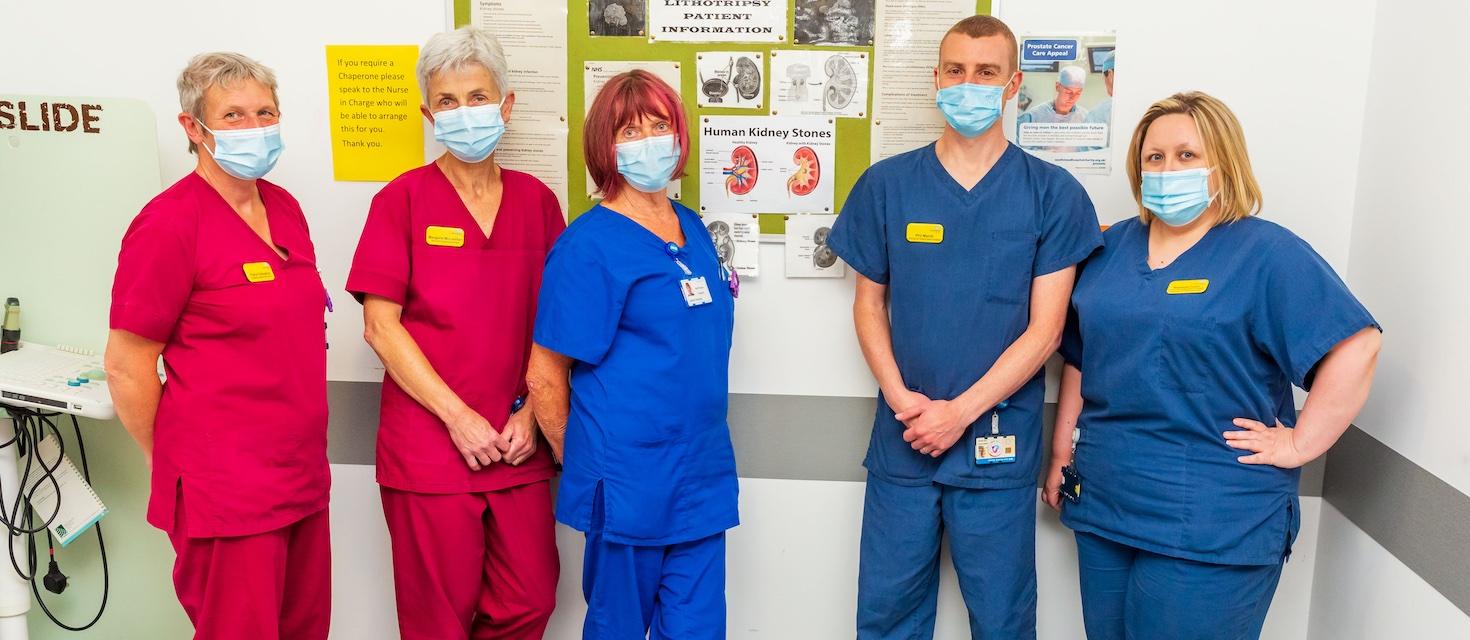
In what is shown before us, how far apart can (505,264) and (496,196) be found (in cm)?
15

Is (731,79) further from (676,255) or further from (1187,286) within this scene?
(1187,286)

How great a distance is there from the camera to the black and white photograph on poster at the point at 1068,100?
2.15 metres

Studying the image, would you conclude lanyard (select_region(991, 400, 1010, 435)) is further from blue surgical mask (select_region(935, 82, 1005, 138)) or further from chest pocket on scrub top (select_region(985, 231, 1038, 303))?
blue surgical mask (select_region(935, 82, 1005, 138))

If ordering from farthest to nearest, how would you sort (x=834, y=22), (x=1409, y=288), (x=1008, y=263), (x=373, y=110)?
(x=373, y=110) < (x=834, y=22) < (x=1008, y=263) < (x=1409, y=288)

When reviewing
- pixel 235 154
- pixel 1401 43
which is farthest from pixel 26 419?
pixel 1401 43

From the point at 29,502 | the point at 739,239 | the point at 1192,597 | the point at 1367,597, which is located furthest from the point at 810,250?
the point at 29,502

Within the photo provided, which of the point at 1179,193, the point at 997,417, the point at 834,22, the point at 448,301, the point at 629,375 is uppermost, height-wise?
the point at 834,22

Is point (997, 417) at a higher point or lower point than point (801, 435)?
higher

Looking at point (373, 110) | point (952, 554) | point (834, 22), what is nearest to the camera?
point (952, 554)

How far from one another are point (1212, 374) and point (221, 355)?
1.77m

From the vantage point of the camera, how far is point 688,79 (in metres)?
2.25

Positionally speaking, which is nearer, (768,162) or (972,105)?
(972,105)

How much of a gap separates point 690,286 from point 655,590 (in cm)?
61

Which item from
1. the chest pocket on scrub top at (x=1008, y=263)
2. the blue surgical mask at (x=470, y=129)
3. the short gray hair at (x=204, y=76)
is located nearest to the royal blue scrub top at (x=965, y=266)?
the chest pocket on scrub top at (x=1008, y=263)
